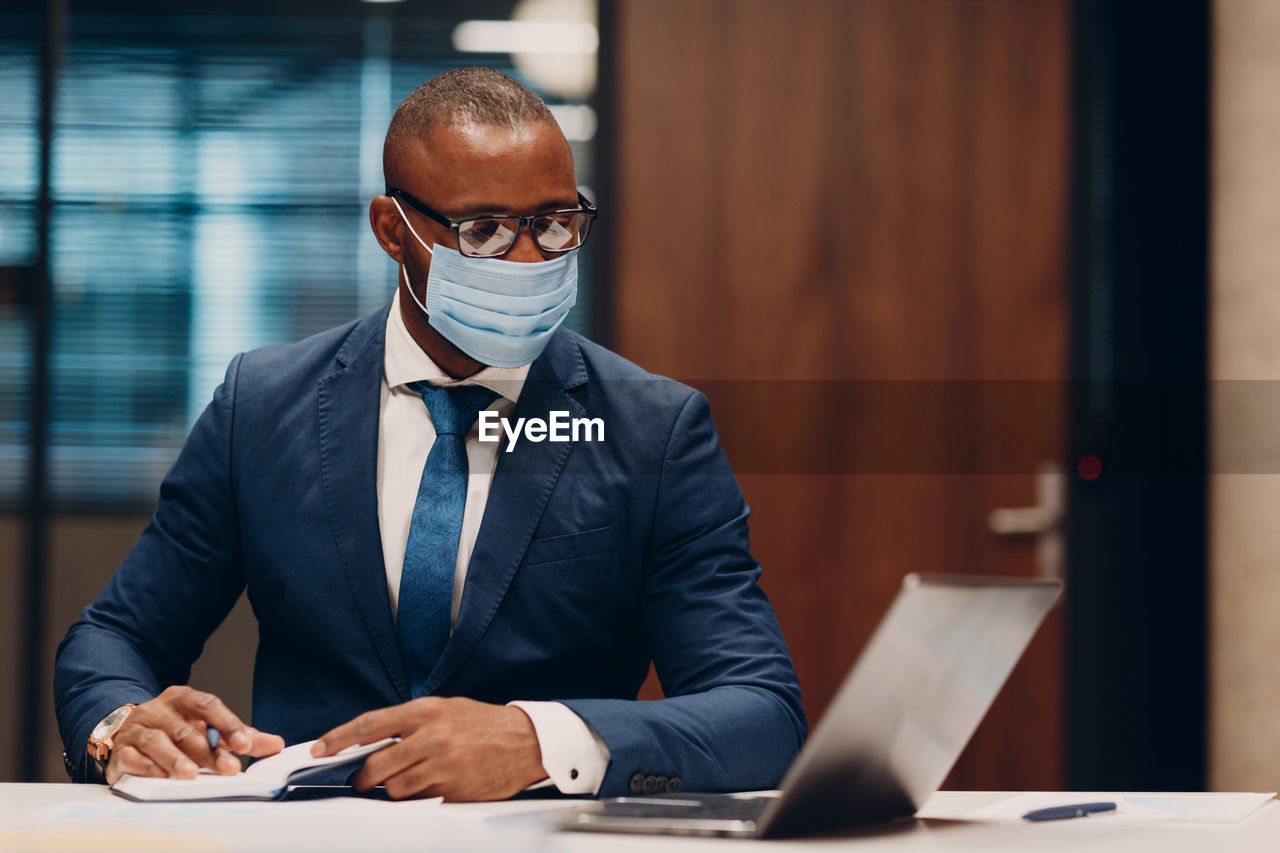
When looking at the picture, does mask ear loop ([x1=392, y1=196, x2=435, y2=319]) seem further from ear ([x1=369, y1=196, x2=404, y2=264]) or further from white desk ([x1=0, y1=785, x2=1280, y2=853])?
white desk ([x1=0, y1=785, x2=1280, y2=853])

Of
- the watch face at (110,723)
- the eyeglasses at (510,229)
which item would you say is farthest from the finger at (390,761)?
the eyeglasses at (510,229)

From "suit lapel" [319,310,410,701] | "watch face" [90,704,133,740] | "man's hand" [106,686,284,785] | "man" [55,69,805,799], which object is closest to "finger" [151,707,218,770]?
"man's hand" [106,686,284,785]

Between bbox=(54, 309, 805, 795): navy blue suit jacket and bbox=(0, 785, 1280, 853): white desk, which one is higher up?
bbox=(54, 309, 805, 795): navy blue suit jacket

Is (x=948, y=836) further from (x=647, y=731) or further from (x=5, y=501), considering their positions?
(x=5, y=501)

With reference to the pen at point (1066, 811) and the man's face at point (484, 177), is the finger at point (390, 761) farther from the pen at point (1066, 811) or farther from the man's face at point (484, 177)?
the man's face at point (484, 177)

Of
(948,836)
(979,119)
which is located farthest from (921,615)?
(979,119)

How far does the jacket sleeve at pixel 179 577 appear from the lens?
1507mm

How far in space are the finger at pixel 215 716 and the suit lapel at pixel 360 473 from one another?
0.33 m

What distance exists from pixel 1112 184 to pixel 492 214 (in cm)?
180

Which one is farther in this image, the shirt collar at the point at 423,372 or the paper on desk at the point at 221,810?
the shirt collar at the point at 423,372

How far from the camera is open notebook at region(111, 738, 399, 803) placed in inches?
40.4

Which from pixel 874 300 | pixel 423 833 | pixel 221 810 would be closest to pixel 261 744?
pixel 221 810

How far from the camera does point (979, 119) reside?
2785 mm

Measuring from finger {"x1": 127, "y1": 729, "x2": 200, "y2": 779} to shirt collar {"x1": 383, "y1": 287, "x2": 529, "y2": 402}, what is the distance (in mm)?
598
